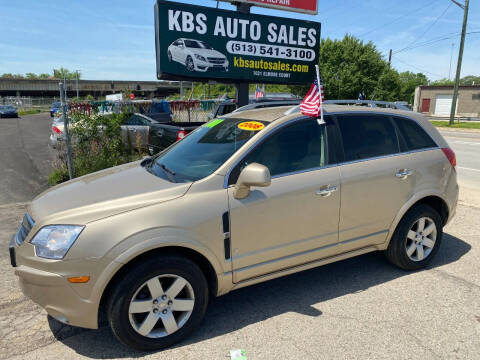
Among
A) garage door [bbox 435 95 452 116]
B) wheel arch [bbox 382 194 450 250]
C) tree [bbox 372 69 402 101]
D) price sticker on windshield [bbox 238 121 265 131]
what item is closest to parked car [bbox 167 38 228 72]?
price sticker on windshield [bbox 238 121 265 131]

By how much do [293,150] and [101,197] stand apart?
1684mm

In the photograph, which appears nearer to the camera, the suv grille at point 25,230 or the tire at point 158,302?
the tire at point 158,302

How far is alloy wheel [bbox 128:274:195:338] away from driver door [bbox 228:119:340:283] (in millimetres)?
454

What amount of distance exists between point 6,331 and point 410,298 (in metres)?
3.54

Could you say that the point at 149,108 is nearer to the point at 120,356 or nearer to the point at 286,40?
the point at 286,40

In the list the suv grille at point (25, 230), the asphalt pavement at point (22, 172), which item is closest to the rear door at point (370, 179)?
the suv grille at point (25, 230)

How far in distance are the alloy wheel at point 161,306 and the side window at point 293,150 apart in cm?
103

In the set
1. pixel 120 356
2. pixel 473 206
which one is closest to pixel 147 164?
pixel 120 356

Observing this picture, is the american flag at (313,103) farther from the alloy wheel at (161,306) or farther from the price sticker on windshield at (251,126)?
the alloy wheel at (161,306)

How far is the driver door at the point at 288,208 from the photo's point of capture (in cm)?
306

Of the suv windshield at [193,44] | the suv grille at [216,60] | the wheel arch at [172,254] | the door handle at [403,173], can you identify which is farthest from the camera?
the suv grille at [216,60]

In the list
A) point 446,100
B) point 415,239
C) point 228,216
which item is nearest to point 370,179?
point 415,239

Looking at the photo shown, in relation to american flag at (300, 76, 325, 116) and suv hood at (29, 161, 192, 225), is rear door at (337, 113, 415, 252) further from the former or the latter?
suv hood at (29, 161, 192, 225)

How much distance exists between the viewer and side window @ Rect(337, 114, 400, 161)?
368 centimetres
